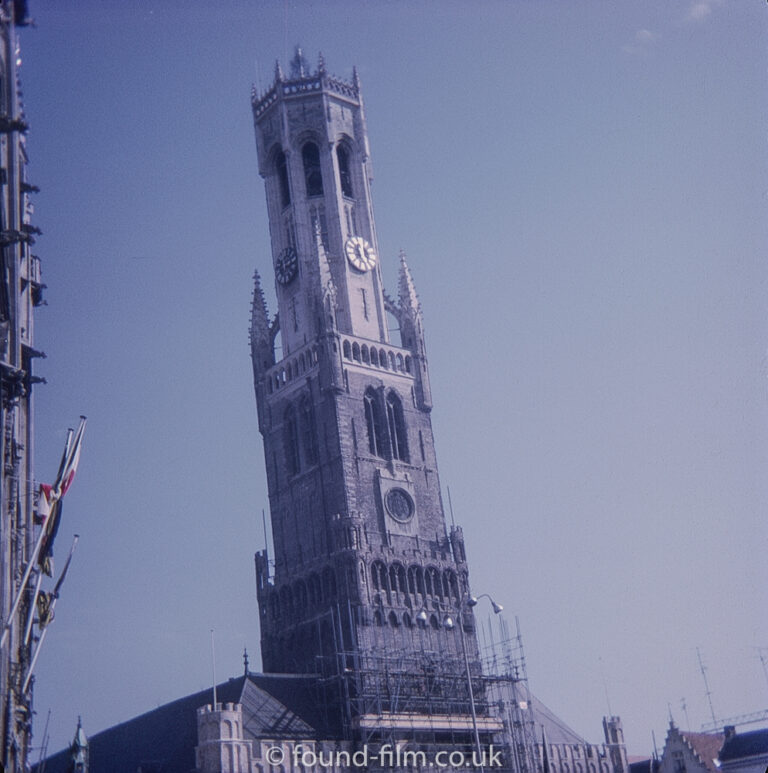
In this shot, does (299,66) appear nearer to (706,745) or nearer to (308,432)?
(308,432)

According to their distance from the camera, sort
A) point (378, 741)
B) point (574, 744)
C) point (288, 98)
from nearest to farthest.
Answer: point (378, 741), point (574, 744), point (288, 98)

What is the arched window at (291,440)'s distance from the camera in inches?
3856

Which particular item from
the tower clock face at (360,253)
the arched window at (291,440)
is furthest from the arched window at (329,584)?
the tower clock face at (360,253)

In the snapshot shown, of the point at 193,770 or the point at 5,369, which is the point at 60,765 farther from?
the point at 5,369

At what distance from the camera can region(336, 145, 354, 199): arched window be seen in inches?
4299

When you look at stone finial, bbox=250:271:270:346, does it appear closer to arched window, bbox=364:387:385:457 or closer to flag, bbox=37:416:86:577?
arched window, bbox=364:387:385:457

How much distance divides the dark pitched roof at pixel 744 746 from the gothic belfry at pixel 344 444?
2750 centimetres

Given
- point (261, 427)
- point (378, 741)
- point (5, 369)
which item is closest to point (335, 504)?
point (261, 427)

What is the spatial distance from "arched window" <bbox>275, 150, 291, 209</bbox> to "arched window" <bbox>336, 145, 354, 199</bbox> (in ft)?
17.8

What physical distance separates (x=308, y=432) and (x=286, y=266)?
18.1m

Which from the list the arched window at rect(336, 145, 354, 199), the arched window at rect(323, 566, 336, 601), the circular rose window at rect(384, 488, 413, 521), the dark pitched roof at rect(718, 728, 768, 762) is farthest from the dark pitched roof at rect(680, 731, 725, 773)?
the arched window at rect(336, 145, 354, 199)

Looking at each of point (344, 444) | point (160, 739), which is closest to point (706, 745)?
point (344, 444)

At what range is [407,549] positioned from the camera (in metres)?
91.8

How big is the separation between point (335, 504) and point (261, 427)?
569 inches
